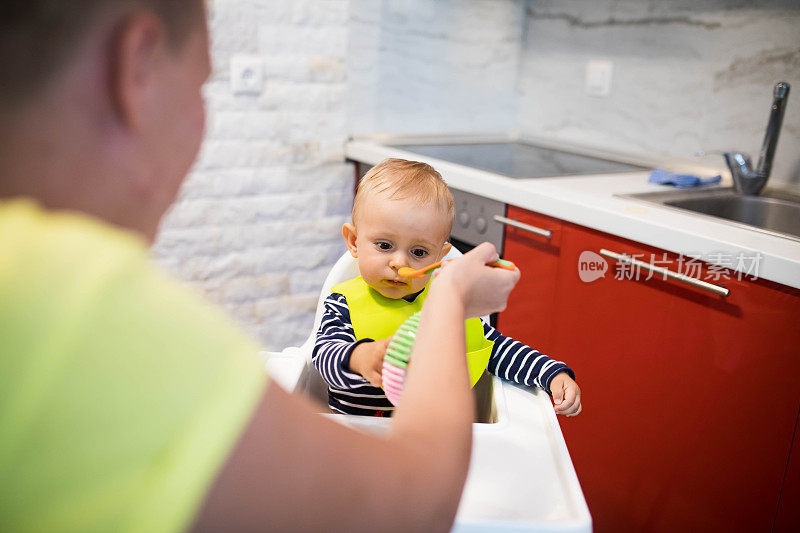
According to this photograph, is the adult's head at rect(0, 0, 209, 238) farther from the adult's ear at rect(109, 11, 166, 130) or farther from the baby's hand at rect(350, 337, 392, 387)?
the baby's hand at rect(350, 337, 392, 387)

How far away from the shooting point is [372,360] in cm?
90

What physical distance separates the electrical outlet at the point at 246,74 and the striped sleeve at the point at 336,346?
1205mm

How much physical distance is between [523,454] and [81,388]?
0.60 metres

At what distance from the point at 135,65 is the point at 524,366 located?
2.56 feet

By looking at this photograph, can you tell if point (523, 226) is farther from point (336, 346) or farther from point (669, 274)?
point (336, 346)

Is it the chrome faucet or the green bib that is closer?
the green bib

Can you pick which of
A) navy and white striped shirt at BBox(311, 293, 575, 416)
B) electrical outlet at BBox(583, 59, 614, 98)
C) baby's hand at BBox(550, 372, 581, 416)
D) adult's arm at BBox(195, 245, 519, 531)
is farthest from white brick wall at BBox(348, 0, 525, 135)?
adult's arm at BBox(195, 245, 519, 531)

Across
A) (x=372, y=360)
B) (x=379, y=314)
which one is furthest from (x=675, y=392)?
(x=372, y=360)

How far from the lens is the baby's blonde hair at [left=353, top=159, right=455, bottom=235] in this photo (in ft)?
3.61

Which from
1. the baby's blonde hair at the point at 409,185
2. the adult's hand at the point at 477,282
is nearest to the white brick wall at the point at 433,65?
the baby's blonde hair at the point at 409,185

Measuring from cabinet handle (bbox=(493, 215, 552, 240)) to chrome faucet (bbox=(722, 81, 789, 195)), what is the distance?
0.55 meters

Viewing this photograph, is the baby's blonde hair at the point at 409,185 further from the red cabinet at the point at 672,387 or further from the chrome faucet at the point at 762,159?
the chrome faucet at the point at 762,159

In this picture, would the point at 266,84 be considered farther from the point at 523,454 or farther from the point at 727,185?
the point at 523,454

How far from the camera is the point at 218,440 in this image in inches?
14.8
